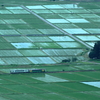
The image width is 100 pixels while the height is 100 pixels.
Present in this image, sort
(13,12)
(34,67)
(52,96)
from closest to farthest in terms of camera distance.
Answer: (52,96) → (34,67) → (13,12)

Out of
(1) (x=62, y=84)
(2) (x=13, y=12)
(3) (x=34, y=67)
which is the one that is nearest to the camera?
(1) (x=62, y=84)

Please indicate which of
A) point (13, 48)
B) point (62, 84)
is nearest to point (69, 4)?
point (13, 48)

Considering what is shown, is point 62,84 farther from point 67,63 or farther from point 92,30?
point 92,30

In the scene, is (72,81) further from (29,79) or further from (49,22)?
(49,22)

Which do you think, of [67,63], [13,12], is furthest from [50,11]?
[67,63]

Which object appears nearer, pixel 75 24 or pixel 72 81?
pixel 72 81

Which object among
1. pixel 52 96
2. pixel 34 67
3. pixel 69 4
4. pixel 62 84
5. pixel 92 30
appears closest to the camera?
pixel 52 96
